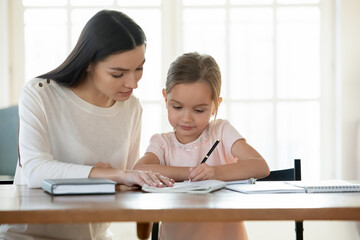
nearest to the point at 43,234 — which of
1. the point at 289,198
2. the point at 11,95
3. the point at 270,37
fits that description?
the point at 289,198

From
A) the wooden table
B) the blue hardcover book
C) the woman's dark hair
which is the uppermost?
the woman's dark hair

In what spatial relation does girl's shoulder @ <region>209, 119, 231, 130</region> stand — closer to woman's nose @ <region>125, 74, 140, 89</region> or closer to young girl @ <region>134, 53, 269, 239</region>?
young girl @ <region>134, 53, 269, 239</region>

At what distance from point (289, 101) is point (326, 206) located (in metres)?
3.05

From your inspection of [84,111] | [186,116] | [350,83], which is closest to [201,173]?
[186,116]

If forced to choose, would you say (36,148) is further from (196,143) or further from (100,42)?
(196,143)

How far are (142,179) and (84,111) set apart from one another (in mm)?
487

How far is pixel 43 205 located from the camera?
1.30m

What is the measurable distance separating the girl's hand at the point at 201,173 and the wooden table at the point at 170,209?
0.36 meters

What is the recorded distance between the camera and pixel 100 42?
1921mm

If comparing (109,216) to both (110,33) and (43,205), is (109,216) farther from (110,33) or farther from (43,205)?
(110,33)

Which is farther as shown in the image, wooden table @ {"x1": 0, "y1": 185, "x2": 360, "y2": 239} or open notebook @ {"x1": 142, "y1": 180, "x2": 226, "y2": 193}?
open notebook @ {"x1": 142, "y1": 180, "x2": 226, "y2": 193}

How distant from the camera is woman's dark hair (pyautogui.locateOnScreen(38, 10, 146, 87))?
1.92 metres

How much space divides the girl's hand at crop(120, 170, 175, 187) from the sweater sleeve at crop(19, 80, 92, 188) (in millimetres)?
120

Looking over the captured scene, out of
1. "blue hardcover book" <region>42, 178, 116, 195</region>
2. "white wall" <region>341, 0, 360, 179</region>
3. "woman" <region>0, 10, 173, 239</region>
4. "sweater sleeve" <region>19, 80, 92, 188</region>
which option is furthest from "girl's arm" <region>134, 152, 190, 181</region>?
"white wall" <region>341, 0, 360, 179</region>
